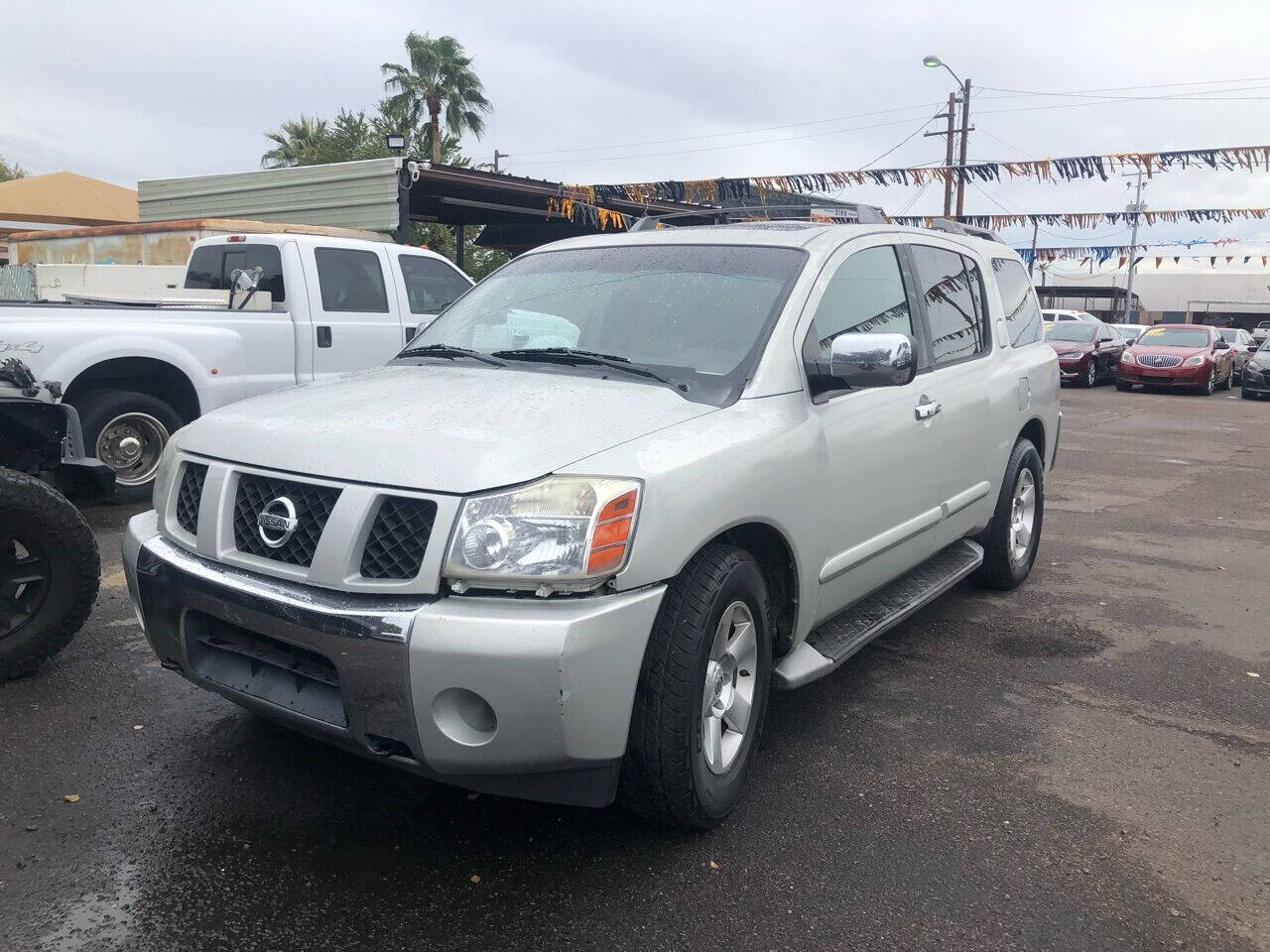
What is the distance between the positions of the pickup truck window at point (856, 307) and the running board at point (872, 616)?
0.88 meters

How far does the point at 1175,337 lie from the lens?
23.4 m

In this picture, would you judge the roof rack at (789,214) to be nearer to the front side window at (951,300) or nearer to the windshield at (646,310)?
the front side window at (951,300)

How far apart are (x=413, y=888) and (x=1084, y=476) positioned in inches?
356

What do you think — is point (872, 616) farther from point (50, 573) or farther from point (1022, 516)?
point (50, 573)

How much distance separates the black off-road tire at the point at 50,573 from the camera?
371 centimetres

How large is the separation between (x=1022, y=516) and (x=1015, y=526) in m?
0.12

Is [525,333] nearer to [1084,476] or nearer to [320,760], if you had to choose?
[320,760]

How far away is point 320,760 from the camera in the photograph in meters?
3.37

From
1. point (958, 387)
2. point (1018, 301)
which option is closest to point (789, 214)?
point (958, 387)

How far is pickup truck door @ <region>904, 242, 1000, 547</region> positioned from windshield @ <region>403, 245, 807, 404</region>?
1.03 metres

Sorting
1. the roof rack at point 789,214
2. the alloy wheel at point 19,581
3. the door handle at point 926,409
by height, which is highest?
the roof rack at point 789,214

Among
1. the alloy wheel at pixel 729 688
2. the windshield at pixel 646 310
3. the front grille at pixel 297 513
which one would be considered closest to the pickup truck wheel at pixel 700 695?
the alloy wheel at pixel 729 688

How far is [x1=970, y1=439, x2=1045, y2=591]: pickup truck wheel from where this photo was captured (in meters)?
5.29

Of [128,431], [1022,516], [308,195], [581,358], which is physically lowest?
[1022,516]
